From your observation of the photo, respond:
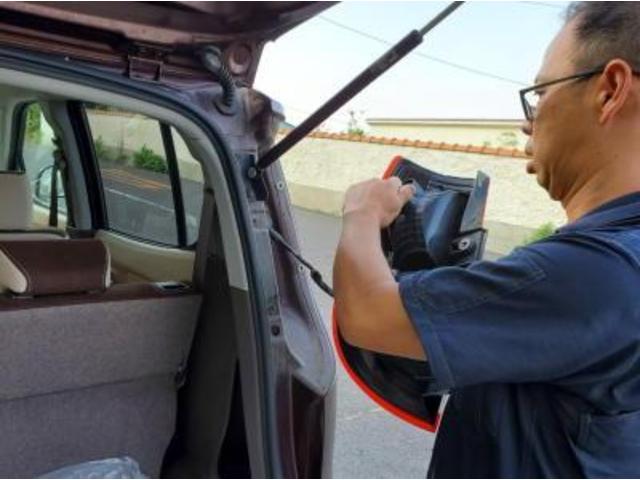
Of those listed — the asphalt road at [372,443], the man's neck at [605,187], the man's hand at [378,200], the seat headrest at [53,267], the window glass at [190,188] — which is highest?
the man's neck at [605,187]

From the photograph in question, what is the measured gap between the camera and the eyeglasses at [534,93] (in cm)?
107

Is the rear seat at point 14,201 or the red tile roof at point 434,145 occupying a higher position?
the red tile roof at point 434,145

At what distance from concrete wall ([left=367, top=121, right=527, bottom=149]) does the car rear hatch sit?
33.0 ft

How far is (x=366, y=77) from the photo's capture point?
1275 mm

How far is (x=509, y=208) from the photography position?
9.65 meters

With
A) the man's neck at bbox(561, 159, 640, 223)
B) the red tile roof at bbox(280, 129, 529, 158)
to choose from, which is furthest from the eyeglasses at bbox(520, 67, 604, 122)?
the red tile roof at bbox(280, 129, 529, 158)

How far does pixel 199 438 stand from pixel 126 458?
0.23 meters

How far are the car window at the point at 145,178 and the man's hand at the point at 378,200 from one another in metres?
1.46

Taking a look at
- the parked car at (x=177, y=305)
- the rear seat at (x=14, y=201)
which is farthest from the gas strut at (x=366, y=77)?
the rear seat at (x=14, y=201)

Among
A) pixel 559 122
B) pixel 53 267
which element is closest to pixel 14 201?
pixel 53 267

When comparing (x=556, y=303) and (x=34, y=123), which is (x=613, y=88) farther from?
(x=34, y=123)

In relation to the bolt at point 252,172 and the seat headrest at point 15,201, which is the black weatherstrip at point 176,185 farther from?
the bolt at point 252,172

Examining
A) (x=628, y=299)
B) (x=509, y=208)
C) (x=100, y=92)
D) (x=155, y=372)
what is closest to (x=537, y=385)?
(x=628, y=299)

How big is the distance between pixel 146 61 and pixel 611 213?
1006 mm
